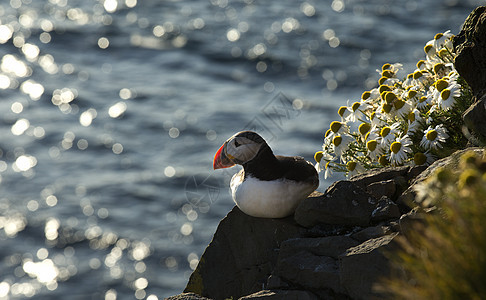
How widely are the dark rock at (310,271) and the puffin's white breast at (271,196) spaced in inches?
25.8

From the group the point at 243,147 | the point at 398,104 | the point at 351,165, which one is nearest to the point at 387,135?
the point at 398,104

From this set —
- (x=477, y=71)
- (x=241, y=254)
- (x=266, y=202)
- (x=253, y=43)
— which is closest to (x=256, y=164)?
(x=266, y=202)

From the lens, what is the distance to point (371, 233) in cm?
554

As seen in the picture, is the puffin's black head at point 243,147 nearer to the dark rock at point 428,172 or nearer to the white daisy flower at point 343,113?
the white daisy flower at point 343,113

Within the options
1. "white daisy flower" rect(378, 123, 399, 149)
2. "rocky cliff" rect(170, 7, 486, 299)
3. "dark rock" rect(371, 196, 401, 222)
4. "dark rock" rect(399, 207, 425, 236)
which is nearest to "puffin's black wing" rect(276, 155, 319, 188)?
"rocky cliff" rect(170, 7, 486, 299)

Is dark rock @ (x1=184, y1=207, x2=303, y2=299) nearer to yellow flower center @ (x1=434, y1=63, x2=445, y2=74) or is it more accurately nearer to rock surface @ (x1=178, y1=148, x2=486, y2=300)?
rock surface @ (x1=178, y1=148, x2=486, y2=300)

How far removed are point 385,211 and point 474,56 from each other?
5.20ft

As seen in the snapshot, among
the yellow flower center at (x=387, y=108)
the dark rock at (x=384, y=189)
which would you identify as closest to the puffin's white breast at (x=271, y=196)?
the dark rock at (x=384, y=189)

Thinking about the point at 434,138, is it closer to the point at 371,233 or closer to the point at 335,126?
the point at 335,126

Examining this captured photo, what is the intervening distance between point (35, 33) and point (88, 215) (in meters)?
9.63

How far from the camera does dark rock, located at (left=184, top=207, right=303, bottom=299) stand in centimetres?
626

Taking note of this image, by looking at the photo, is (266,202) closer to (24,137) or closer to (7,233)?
(7,233)

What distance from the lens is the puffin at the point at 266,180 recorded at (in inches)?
247

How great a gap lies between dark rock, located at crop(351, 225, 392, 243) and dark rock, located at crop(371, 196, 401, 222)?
14cm
